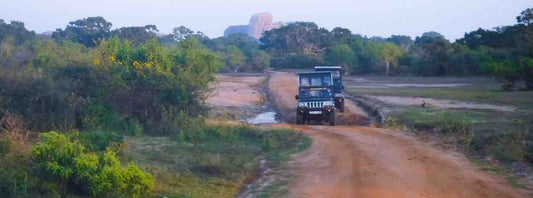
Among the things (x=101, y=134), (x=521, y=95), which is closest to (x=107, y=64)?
(x=101, y=134)

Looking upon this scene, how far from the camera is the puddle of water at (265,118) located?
1308 inches

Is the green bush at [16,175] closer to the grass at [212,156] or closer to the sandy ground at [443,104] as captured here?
the grass at [212,156]

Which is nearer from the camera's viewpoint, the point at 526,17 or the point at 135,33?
the point at 526,17

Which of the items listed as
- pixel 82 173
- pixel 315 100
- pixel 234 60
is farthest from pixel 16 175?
pixel 234 60

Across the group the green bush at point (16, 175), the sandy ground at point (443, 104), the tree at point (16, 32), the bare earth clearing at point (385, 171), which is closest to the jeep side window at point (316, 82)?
the bare earth clearing at point (385, 171)

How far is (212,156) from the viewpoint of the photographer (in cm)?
1748

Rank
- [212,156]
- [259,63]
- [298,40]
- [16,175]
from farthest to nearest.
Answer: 1. [298,40]
2. [259,63]
3. [212,156]
4. [16,175]

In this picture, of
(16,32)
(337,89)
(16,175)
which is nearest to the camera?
(16,175)

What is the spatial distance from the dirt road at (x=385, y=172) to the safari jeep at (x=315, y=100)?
7709 mm

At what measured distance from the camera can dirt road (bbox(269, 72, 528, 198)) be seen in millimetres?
12523

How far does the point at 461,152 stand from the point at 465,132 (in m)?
3.48

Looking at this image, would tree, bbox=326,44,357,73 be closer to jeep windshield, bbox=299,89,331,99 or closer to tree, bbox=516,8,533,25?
tree, bbox=516,8,533,25

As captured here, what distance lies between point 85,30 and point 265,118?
8087cm

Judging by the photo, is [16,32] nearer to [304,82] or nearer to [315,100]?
[304,82]
